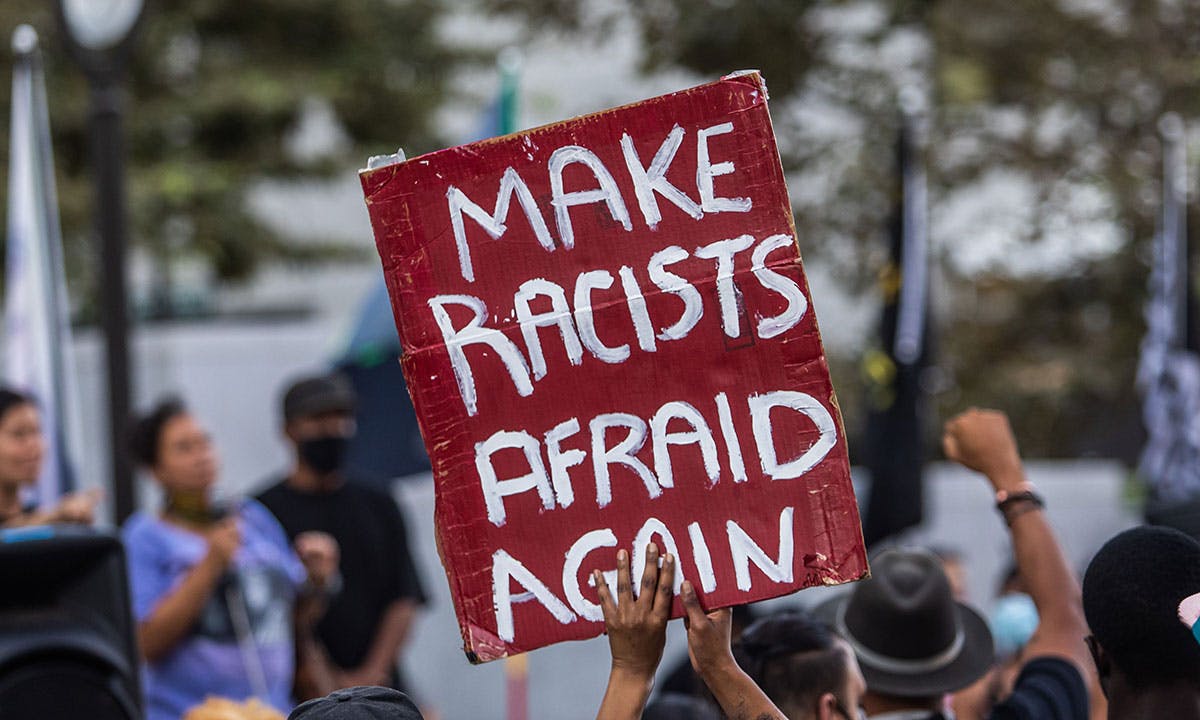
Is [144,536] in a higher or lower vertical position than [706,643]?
higher

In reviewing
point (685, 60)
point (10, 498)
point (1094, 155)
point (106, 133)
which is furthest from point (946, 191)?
point (10, 498)

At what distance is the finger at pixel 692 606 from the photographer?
253 cm

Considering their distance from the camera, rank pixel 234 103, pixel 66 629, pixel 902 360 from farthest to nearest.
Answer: pixel 234 103 < pixel 902 360 < pixel 66 629

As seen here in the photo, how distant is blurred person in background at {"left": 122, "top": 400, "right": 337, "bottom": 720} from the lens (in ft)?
14.8

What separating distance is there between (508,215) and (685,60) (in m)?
9.67

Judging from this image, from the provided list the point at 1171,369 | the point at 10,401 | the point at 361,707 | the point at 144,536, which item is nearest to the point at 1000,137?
the point at 1171,369

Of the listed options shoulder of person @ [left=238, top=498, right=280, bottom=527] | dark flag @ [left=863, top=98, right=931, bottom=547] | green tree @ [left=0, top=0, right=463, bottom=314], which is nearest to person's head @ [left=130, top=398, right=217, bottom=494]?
shoulder of person @ [left=238, top=498, right=280, bottom=527]

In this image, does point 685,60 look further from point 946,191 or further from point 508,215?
point 508,215

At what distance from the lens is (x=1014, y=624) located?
16.2ft

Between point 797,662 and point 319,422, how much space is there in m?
2.92

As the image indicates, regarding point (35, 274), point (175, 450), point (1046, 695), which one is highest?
point (35, 274)

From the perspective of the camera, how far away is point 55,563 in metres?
3.45

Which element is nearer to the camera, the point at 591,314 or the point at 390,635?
the point at 591,314

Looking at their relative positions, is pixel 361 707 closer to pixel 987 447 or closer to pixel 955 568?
pixel 987 447
